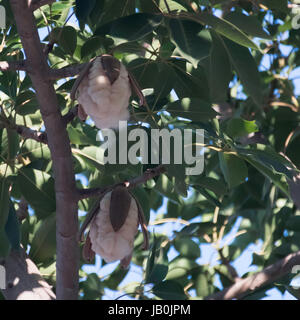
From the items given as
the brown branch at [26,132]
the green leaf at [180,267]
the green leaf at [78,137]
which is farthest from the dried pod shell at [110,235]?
the green leaf at [180,267]

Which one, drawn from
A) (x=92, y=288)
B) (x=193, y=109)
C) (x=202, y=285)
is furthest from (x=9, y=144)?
(x=202, y=285)

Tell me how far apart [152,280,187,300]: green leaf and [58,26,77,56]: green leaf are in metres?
0.59

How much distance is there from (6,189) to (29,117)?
0.42m

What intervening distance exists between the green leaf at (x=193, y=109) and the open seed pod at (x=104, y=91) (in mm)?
225

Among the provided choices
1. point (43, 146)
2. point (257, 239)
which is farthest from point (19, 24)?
point (257, 239)

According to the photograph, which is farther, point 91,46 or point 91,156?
point 91,156

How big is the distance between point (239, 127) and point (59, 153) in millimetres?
Answer: 405

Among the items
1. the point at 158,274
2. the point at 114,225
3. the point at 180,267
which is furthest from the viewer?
the point at 180,267

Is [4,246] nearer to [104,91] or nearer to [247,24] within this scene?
[104,91]

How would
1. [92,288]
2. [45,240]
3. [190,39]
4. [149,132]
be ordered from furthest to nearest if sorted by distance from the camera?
[92,288], [45,240], [149,132], [190,39]

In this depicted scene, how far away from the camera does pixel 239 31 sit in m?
1.01

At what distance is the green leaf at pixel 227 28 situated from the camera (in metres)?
1.01

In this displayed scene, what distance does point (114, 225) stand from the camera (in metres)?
1.11

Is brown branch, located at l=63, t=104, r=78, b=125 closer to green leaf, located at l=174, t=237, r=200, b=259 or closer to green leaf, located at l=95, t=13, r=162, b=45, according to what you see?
green leaf, located at l=95, t=13, r=162, b=45
